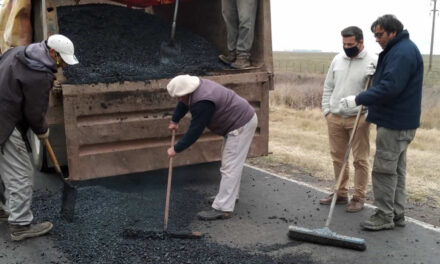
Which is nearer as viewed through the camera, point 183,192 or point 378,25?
point 378,25

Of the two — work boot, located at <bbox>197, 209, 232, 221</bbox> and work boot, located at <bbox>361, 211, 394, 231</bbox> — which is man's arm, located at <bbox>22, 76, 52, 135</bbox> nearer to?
work boot, located at <bbox>197, 209, 232, 221</bbox>

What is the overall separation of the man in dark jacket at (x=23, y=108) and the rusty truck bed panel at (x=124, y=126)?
1.22 ft

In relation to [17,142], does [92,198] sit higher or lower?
lower

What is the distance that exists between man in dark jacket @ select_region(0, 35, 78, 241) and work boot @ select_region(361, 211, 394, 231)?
2845 millimetres

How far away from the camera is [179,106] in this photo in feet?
15.3

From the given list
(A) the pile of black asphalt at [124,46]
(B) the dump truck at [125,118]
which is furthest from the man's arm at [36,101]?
(A) the pile of black asphalt at [124,46]

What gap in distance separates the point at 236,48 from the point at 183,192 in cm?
172

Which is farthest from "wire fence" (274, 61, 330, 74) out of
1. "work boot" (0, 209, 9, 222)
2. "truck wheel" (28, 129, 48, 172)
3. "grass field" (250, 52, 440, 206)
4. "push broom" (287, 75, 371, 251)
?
"work boot" (0, 209, 9, 222)

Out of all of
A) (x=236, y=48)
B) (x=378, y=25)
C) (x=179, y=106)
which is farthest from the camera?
(x=236, y=48)

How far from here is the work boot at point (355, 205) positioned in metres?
A: 4.93

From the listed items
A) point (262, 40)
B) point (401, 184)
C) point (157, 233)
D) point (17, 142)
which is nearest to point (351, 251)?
point (401, 184)

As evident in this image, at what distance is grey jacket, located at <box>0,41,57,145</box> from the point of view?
151 inches

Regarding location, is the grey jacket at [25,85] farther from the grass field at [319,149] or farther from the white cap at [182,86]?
the grass field at [319,149]

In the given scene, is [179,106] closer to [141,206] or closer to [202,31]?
[141,206]
